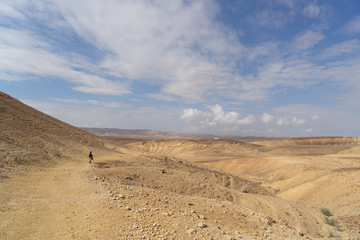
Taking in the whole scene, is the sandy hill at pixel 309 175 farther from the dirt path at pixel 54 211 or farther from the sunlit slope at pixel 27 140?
the sunlit slope at pixel 27 140

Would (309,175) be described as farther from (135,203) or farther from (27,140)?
(27,140)

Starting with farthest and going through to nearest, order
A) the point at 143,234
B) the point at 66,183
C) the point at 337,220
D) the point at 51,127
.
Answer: the point at 51,127, the point at 337,220, the point at 66,183, the point at 143,234

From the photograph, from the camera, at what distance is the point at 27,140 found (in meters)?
A: 17.3

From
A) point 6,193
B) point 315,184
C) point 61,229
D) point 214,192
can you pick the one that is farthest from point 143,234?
point 315,184

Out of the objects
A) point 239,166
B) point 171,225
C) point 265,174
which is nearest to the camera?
point 171,225

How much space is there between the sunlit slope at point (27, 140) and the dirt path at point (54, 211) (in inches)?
191

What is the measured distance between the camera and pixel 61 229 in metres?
5.44

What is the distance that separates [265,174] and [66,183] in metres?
30.8

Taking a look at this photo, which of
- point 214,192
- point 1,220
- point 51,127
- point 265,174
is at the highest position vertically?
point 51,127

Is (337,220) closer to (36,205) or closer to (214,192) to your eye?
(214,192)

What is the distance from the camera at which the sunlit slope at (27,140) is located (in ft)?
44.1

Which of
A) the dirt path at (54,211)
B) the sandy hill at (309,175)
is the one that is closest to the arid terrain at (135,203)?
the dirt path at (54,211)

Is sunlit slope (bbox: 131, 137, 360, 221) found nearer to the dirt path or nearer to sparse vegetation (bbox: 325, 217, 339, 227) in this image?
sparse vegetation (bbox: 325, 217, 339, 227)

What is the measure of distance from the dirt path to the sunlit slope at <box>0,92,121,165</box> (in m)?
4.86
